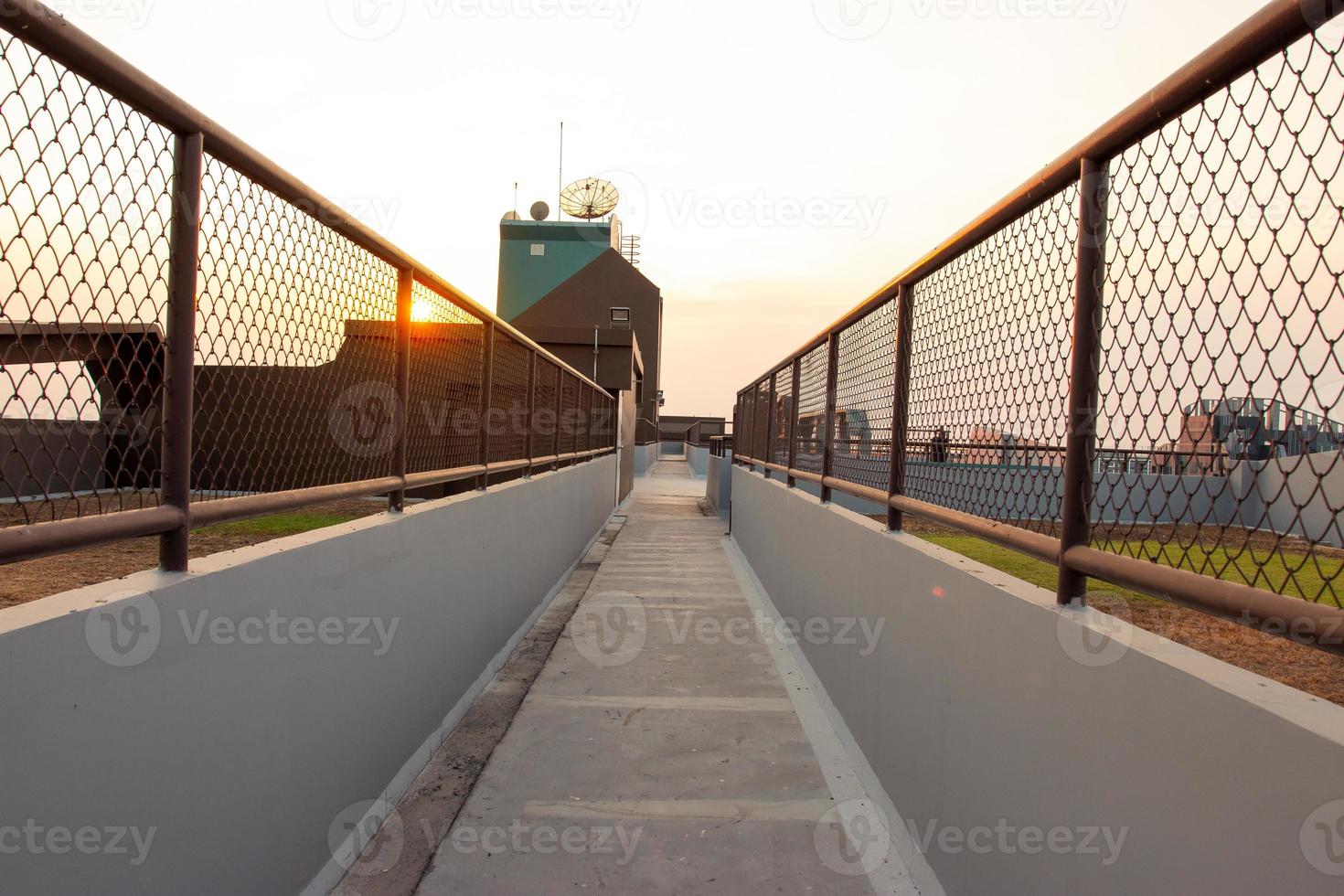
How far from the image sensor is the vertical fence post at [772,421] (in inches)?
302

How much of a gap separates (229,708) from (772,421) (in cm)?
624

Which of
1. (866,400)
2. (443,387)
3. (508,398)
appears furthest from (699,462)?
(443,387)

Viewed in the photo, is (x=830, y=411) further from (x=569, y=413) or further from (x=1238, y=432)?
(x=569, y=413)

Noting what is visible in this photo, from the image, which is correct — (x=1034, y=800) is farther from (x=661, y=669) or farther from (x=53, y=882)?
(x=661, y=669)

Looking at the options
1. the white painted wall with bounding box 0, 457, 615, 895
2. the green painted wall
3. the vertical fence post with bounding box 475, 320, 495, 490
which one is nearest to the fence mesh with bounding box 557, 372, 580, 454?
the vertical fence post with bounding box 475, 320, 495, 490

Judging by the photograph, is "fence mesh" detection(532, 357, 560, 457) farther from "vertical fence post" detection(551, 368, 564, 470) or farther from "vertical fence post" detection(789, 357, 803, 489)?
"vertical fence post" detection(789, 357, 803, 489)

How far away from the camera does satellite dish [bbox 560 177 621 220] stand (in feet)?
144

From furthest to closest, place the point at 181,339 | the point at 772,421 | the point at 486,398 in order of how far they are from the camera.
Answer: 1. the point at 772,421
2. the point at 486,398
3. the point at 181,339

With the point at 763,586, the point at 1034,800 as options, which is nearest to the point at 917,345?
the point at 1034,800

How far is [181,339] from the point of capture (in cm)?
186

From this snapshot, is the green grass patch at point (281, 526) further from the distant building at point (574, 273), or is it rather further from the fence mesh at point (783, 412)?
the distant building at point (574, 273)

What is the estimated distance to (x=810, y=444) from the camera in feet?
19.4

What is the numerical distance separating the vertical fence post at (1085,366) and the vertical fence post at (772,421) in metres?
5.71

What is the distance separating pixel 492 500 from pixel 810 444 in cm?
247
